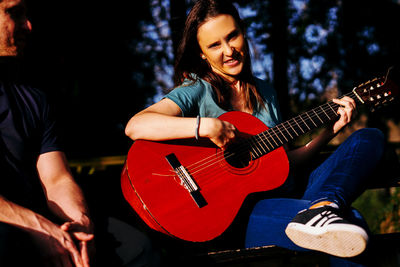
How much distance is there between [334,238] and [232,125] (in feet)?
2.61

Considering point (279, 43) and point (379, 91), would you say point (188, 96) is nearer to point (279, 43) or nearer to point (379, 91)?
point (379, 91)

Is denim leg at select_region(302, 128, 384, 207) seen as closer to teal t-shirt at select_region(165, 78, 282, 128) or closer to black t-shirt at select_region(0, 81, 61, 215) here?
teal t-shirt at select_region(165, 78, 282, 128)

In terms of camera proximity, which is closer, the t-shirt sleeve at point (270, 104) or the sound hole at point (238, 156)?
the sound hole at point (238, 156)

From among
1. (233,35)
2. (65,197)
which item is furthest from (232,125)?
(65,197)

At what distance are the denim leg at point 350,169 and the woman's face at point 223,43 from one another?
817 mm

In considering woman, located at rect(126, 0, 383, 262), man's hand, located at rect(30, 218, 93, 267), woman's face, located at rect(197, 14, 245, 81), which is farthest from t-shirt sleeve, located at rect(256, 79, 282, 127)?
man's hand, located at rect(30, 218, 93, 267)

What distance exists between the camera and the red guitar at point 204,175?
171 centimetres

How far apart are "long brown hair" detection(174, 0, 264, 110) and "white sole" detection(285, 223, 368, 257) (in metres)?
0.95

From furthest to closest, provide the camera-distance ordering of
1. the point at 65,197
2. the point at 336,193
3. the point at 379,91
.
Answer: the point at 379,91, the point at 336,193, the point at 65,197

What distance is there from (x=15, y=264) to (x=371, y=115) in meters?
6.11

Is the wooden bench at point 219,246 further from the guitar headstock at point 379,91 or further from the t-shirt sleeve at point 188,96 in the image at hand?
the t-shirt sleeve at point 188,96

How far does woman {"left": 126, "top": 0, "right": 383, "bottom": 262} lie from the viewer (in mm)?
1544

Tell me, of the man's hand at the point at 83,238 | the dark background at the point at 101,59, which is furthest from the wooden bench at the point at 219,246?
the dark background at the point at 101,59

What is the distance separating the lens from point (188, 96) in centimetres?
205
